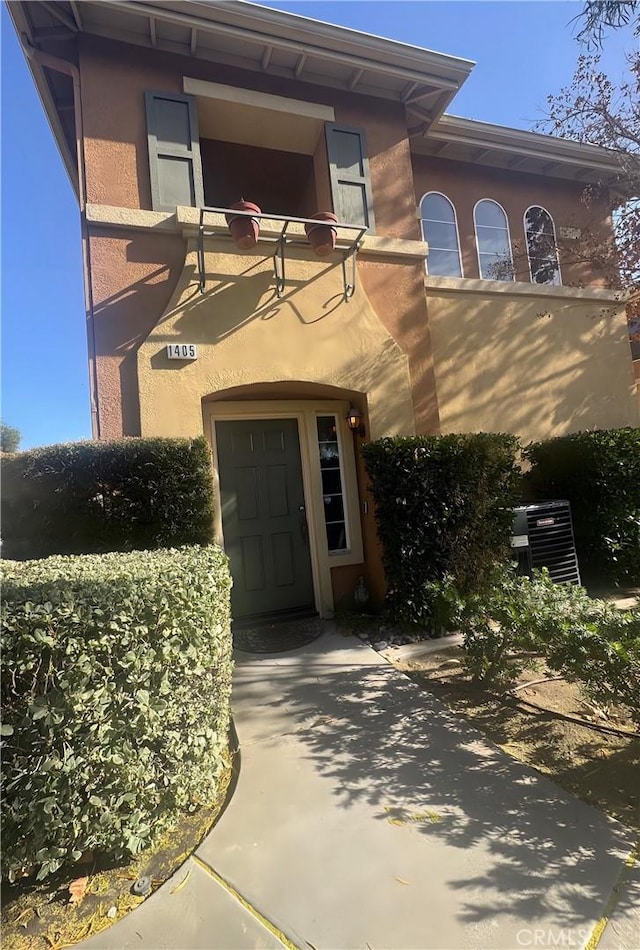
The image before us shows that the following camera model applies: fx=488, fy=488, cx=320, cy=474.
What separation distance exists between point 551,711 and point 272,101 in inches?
270

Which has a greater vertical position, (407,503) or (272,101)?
(272,101)

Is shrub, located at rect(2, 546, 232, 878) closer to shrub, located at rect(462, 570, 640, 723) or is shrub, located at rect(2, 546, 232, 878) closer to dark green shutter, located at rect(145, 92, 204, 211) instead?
shrub, located at rect(462, 570, 640, 723)

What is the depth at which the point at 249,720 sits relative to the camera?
348cm

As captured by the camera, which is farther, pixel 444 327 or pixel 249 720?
pixel 444 327

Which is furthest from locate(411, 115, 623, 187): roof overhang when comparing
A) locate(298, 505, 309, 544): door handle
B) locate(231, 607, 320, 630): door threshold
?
locate(231, 607, 320, 630): door threshold

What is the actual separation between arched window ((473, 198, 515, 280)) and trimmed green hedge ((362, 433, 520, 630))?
3924 mm

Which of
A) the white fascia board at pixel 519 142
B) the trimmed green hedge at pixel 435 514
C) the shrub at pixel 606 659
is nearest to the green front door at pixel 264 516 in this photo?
the trimmed green hedge at pixel 435 514

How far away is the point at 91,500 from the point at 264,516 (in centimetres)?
209

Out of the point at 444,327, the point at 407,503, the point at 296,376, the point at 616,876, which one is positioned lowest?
the point at 616,876

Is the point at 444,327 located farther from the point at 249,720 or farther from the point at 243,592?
the point at 249,720

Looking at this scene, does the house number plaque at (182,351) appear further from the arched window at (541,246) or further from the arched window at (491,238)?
the arched window at (541,246)

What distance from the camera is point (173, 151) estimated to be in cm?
538

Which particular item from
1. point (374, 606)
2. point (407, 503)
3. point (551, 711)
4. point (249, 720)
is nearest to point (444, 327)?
point (407, 503)

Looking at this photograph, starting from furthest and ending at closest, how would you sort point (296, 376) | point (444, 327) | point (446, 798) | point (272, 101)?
point (444, 327), point (272, 101), point (296, 376), point (446, 798)
